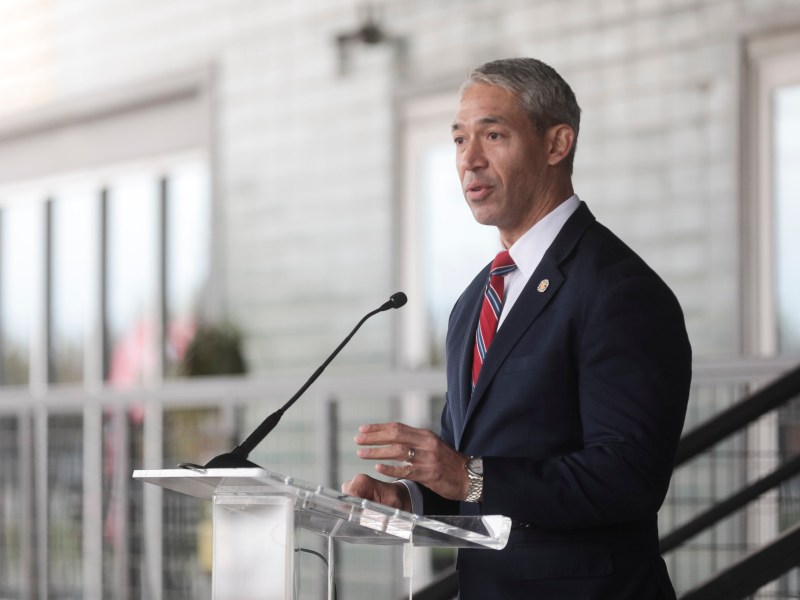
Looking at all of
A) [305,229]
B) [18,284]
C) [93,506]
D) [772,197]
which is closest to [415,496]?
[772,197]

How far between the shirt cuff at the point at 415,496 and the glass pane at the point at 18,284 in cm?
837

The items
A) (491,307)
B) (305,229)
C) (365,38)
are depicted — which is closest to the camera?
(491,307)

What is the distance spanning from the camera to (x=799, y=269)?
5.68 m

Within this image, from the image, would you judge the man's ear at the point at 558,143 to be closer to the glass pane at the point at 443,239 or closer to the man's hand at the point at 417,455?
the man's hand at the point at 417,455

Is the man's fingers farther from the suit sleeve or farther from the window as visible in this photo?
the window

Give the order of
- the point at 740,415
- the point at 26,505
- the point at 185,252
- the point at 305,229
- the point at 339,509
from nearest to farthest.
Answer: the point at 339,509
the point at 740,415
the point at 26,505
the point at 305,229
the point at 185,252

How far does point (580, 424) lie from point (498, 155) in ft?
1.60

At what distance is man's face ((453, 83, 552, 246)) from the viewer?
92.1 inches

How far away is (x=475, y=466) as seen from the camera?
6.84 ft

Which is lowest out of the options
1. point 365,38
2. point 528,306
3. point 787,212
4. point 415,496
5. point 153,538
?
point 153,538

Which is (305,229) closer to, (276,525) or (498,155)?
(498,155)

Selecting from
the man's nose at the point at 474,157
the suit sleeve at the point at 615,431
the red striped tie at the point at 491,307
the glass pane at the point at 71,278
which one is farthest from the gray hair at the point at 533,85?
the glass pane at the point at 71,278

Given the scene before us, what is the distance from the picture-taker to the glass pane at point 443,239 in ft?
22.9

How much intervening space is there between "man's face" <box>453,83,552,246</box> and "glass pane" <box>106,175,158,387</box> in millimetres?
6999
